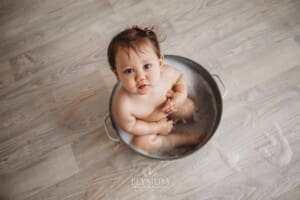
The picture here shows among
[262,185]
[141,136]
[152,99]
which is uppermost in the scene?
[152,99]

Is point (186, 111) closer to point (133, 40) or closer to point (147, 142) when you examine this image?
point (147, 142)

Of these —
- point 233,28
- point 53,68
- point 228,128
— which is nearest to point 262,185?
point 228,128

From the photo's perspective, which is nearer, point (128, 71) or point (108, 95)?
point (128, 71)

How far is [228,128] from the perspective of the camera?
2.99ft

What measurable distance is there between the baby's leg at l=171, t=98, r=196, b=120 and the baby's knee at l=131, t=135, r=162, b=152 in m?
0.08

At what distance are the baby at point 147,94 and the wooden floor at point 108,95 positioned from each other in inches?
3.8

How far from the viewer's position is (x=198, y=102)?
2.87ft

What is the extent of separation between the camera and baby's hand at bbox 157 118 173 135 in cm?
83

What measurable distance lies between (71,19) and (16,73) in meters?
0.26

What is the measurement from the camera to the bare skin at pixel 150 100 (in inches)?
26.2

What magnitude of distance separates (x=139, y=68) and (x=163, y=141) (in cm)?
26

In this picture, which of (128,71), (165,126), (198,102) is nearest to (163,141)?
(165,126)

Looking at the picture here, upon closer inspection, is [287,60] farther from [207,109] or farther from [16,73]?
[16,73]

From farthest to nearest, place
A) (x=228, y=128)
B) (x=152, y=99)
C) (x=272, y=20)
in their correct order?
1. (x=272, y=20)
2. (x=228, y=128)
3. (x=152, y=99)
